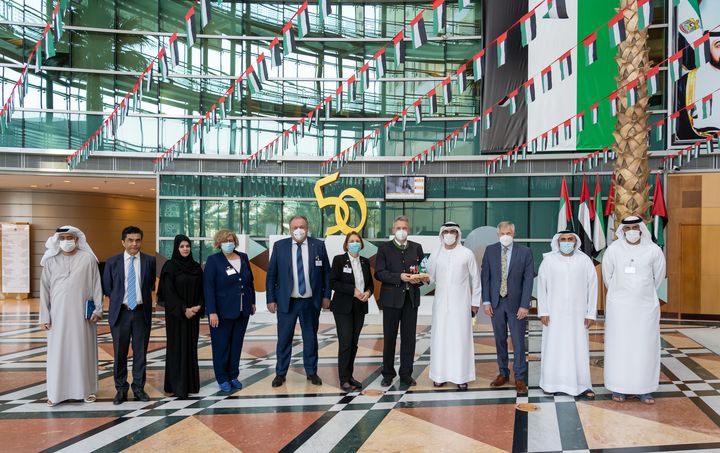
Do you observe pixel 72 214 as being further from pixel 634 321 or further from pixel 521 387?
pixel 634 321

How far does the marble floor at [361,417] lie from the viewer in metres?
4.01

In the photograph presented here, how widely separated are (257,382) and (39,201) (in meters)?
13.2

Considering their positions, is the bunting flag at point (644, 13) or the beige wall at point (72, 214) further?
the beige wall at point (72, 214)

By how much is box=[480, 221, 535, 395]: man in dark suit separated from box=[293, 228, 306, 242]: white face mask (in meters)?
1.83

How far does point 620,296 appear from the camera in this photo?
5.25 m

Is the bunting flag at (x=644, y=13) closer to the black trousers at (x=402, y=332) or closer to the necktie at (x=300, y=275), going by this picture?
the black trousers at (x=402, y=332)

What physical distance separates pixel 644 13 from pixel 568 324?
3.43 m

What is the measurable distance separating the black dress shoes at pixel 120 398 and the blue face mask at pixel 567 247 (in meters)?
4.14

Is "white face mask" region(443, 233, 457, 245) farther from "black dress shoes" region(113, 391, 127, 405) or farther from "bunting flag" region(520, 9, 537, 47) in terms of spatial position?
"black dress shoes" region(113, 391, 127, 405)

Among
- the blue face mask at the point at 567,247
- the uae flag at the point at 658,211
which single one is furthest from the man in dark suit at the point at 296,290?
the uae flag at the point at 658,211

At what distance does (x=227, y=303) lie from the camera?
542 cm

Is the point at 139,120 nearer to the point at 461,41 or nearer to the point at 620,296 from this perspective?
the point at 461,41

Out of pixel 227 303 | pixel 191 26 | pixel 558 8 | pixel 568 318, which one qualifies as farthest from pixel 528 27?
pixel 227 303

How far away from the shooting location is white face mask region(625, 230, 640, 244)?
17.2 ft
